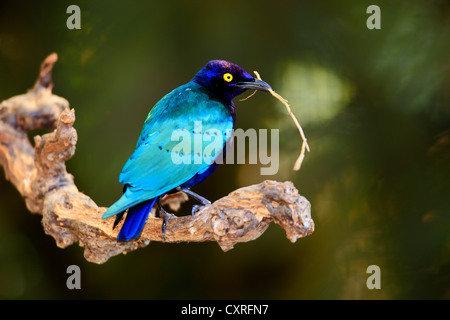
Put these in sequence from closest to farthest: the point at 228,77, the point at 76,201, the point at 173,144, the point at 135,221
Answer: the point at 135,221
the point at 173,144
the point at 228,77
the point at 76,201

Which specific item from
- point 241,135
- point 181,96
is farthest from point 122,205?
point 241,135

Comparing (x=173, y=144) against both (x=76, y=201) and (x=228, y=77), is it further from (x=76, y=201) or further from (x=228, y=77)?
(x=76, y=201)

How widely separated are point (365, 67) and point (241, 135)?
782mm

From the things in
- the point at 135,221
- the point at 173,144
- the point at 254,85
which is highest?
the point at 254,85

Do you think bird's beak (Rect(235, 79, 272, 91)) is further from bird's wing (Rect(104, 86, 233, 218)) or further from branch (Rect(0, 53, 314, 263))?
branch (Rect(0, 53, 314, 263))

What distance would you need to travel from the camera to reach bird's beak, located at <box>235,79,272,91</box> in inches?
80.3

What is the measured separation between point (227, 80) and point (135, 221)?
29.0 inches

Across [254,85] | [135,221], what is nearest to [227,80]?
[254,85]

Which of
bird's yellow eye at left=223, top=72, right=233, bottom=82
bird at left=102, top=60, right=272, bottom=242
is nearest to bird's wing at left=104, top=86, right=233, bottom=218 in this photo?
bird at left=102, top=60, right=272, bottom=242

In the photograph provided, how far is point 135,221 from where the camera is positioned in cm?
170

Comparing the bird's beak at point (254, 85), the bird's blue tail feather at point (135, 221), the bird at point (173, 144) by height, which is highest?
the bird's beak at point (254, 85)

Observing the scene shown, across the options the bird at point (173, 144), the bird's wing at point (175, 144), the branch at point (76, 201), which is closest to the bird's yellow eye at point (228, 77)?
the bird at point (173, 144)

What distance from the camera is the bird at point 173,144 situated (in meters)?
1.70

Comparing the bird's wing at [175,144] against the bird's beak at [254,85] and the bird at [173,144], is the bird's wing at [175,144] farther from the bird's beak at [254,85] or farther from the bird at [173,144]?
the bird's beak at [254,85]
